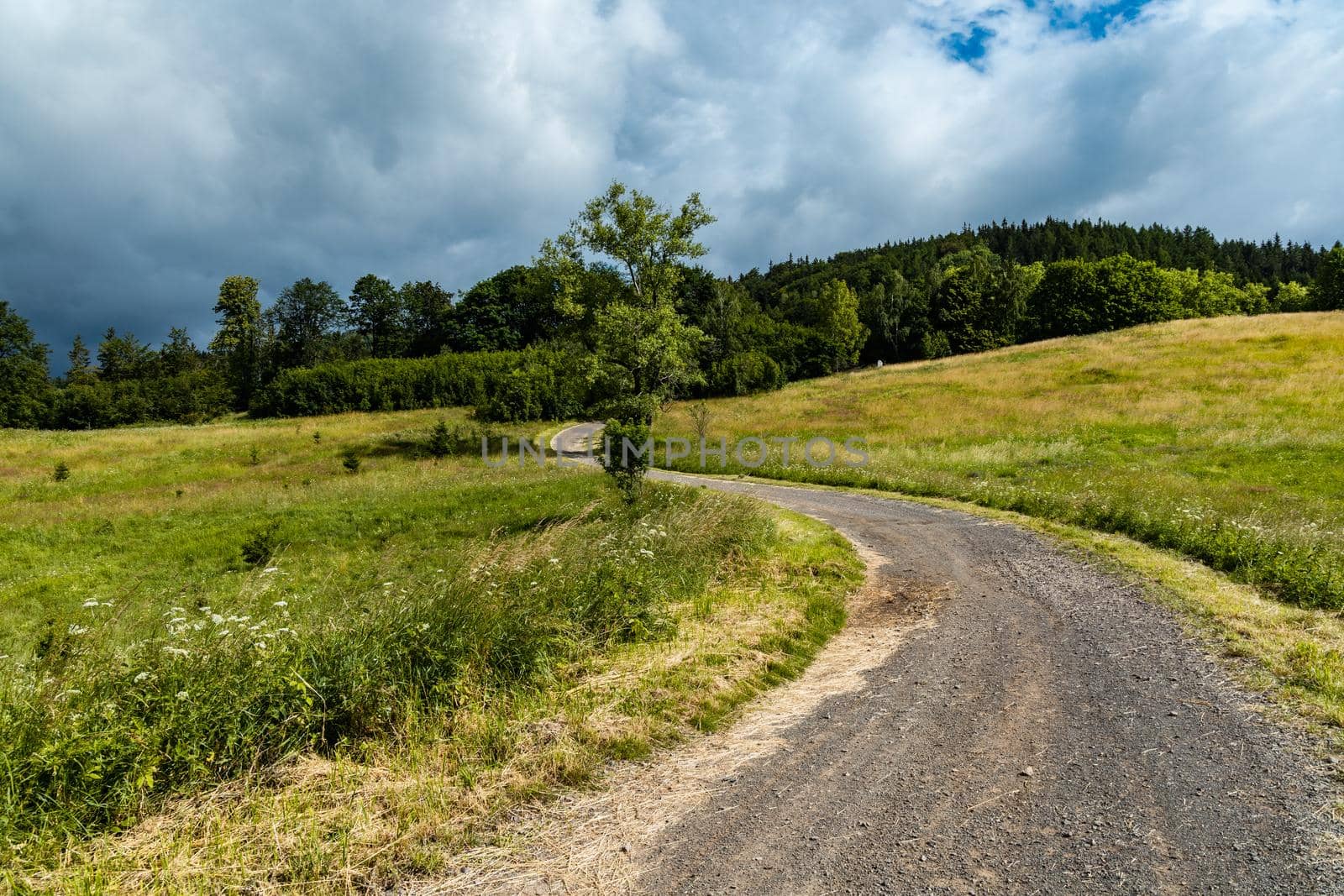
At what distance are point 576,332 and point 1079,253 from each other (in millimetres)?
127614

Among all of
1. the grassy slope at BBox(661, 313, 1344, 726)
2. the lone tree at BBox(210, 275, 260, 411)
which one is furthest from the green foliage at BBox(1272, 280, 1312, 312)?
the lone tree at BBox(210, 275, 260, 411)

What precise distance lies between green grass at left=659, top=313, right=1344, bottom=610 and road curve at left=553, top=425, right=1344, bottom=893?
4356mm

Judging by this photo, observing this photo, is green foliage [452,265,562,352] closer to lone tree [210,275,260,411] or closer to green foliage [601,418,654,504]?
lone tree [210,275,260,411]

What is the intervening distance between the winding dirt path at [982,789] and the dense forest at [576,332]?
24.5m

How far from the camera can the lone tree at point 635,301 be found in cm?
3045

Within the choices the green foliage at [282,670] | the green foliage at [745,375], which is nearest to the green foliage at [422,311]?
the green foliage at [745,375]

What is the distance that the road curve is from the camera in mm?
3684

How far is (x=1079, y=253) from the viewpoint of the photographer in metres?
124

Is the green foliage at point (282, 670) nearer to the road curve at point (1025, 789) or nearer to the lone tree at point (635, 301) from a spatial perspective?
the road curve at point (1025, 789)

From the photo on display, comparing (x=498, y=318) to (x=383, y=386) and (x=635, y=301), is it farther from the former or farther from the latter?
(x=635, y=301)

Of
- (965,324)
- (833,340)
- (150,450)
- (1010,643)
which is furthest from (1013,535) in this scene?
(965,324)

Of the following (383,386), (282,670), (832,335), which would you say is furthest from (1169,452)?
(383,386)

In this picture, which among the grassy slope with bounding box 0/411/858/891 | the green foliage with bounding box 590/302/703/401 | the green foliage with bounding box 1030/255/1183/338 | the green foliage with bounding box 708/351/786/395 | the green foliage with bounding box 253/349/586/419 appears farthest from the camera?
the green foliage with bounding box 1030/255/1183/338

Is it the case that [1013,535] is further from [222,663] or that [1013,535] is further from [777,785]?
[222,663]
